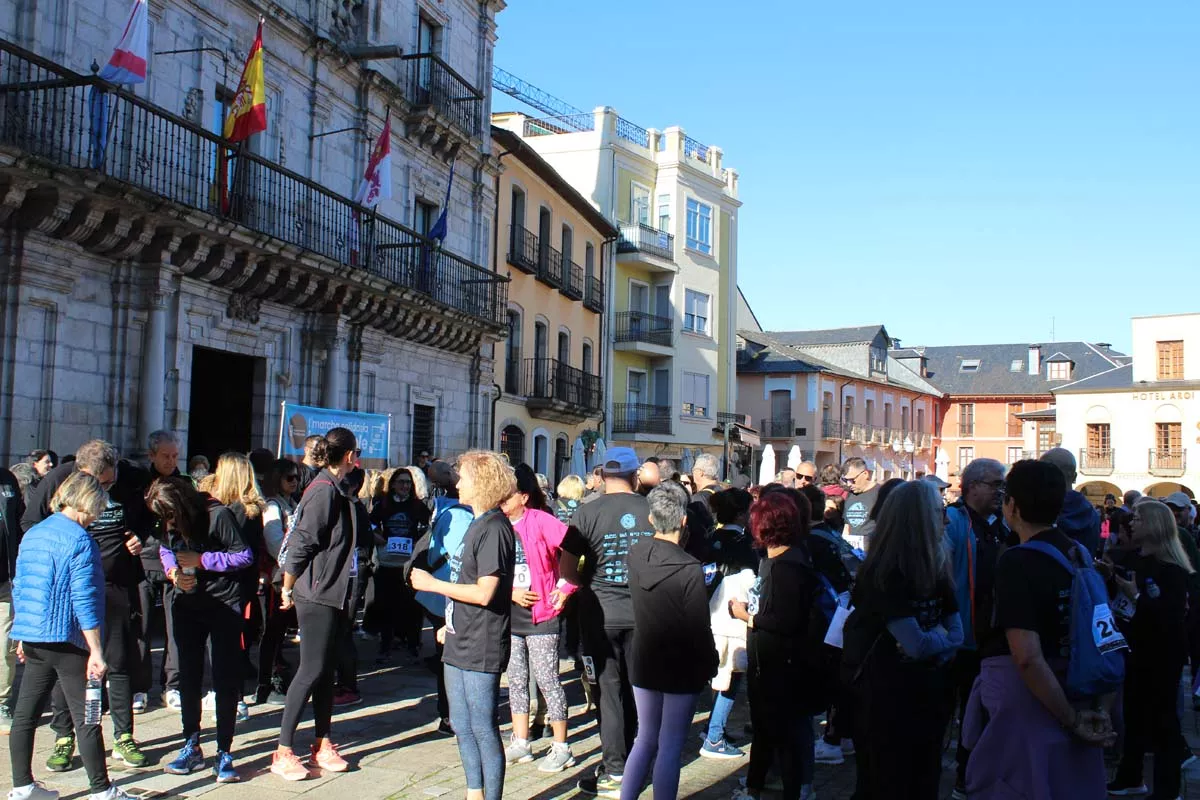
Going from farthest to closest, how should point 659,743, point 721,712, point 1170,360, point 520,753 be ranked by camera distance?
point 1170,360 < point 721,712 < point 520,753 < point 659,743

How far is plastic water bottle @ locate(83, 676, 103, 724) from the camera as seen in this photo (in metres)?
5.45

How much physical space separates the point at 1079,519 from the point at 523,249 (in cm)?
2096

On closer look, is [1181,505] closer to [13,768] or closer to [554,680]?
[554,680]

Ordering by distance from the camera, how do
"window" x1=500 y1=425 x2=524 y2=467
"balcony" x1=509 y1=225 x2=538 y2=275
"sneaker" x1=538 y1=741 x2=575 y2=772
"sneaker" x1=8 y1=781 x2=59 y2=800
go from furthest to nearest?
"window" x1=500 y1=425 x2=524 y2=467 → "balcony" x1=509 y1=225 x2=538 y2=275 → "sneaker" x1=538 y1=741 x2=575 y2=772 → "sneaker" x1=8 y1=781 x2=59 y2=800

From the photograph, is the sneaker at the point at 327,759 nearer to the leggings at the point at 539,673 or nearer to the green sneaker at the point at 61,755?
the leggings at the point at 539,673

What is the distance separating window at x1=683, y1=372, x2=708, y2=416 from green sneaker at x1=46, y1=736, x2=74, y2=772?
3115cm

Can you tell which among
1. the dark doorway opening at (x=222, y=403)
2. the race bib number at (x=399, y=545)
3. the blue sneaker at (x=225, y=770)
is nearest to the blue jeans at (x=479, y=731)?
the blue sneaker at (x=225, y=770)

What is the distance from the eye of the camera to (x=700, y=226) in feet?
125

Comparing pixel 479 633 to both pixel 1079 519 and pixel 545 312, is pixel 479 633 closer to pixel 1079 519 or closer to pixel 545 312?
pixel 1079 519

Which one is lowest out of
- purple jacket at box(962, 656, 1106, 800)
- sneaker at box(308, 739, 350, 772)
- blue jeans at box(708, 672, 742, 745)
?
sneaker at box(308, 739, 350, 772)

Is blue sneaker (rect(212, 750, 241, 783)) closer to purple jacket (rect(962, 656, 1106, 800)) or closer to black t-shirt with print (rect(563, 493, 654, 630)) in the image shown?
black t-shirt with print (rect(563, 493, 654, 630))

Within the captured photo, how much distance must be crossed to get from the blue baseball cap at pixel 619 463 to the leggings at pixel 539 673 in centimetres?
119

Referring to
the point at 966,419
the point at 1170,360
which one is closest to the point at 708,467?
the point at 1170,360

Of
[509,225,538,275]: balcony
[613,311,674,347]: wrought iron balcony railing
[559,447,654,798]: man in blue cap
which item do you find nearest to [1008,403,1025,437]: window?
[613,311,674,347]: wrought iron balcony railing
